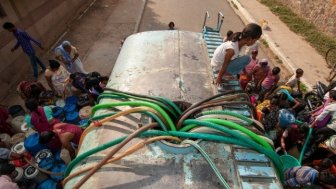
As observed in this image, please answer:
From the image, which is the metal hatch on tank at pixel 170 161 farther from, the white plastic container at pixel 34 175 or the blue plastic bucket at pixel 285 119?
the blue plastic bucket at pixel 285 119

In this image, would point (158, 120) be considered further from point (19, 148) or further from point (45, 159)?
point (19, 148)

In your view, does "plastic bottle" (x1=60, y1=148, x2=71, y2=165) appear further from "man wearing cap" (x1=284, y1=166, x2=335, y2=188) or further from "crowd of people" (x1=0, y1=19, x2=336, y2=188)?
"man wearing cap" (x1=284, y1=166, x2=335, y2=188)

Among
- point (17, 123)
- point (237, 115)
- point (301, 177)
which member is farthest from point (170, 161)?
point (17, 123)

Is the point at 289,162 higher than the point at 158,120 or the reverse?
the reverse

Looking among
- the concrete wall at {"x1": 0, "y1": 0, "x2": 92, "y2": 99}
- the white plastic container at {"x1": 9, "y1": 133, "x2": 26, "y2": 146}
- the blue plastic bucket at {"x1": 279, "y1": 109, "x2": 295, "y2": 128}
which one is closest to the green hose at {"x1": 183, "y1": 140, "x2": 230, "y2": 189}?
the blue plastic bucket at {"x1": 279, "y1": 109, "x2": 295, "y2": 128}

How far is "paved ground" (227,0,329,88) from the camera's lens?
8828 millimetres

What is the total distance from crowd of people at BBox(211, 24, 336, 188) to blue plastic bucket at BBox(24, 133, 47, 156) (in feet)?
10.7

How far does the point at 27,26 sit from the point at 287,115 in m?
8.39

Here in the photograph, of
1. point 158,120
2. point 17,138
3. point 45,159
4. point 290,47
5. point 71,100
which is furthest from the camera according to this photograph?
point 290,47

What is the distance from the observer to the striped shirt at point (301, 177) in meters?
3.72

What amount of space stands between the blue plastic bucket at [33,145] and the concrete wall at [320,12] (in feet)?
37.8

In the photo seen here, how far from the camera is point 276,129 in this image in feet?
16.8

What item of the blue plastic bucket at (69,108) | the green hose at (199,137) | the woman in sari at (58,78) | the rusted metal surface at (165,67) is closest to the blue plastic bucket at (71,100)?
the blue plastic bucket at (69,108)

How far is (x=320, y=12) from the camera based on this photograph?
36.3 feet
